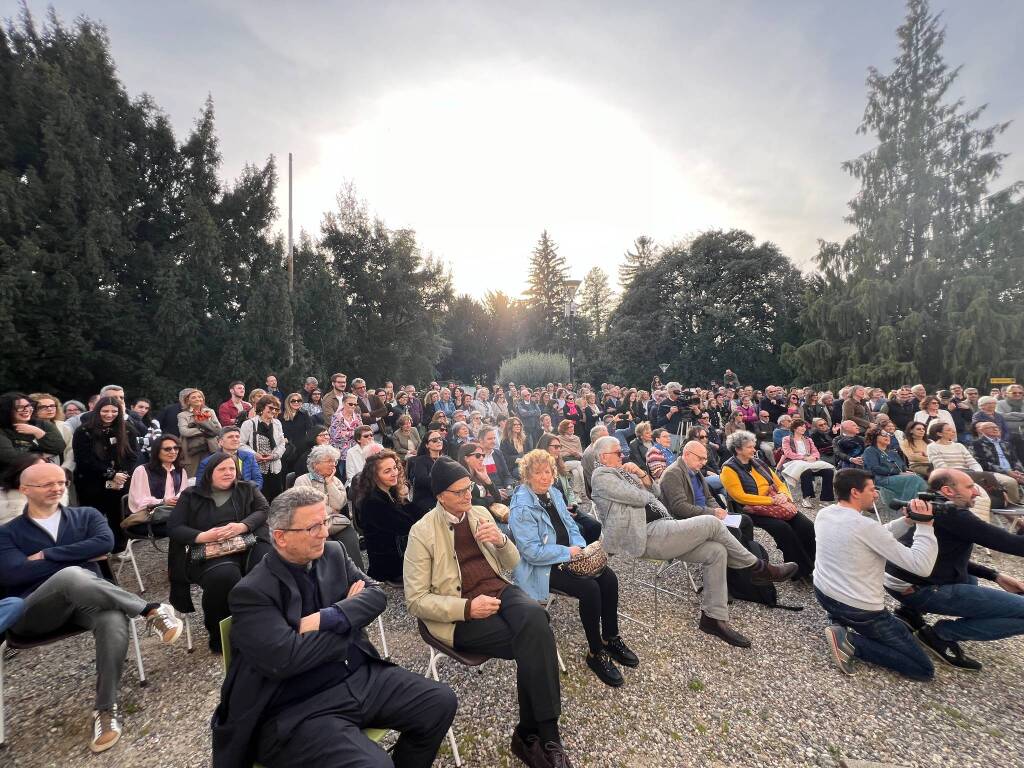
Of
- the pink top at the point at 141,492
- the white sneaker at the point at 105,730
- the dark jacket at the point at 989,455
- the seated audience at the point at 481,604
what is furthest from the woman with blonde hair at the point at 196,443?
the dark jacket at the point at 989,455

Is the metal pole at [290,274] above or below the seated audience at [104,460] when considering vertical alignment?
above

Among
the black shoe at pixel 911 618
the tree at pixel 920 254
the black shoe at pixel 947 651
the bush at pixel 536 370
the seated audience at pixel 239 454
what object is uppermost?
the tree at pixel 920 254

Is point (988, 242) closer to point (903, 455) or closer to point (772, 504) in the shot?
point (903, 455)

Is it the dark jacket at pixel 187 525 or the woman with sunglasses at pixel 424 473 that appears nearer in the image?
the dark jacket at pixel 187 525

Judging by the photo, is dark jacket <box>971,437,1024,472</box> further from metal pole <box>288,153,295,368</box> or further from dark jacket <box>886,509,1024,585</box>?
metal pole <box>288,153,295,368</box>

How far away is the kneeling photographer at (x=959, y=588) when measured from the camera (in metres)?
3.25

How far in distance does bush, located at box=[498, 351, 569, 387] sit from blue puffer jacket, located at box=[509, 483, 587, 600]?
26.7 meters

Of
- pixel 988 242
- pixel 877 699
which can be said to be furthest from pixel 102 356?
pixel 988 242

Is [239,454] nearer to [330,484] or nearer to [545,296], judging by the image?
[330,484]

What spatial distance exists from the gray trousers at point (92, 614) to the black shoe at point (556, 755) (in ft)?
8.97

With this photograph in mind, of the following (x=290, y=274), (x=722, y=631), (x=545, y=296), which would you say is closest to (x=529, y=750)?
(x=722, y=631)

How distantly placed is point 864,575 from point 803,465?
4.14 metres

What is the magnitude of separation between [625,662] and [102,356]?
1387 cm

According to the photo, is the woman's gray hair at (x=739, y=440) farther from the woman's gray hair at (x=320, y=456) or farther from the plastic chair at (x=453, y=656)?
the woman's gray hair at (x=320, y=456)
